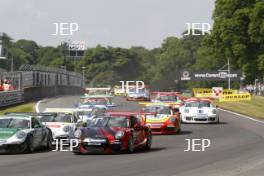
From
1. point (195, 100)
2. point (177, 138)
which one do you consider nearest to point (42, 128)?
point (177, 138)

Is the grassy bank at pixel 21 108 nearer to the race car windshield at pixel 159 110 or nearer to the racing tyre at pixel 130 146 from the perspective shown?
the race car windshield at pixel 159 110

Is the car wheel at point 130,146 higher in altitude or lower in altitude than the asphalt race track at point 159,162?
higher

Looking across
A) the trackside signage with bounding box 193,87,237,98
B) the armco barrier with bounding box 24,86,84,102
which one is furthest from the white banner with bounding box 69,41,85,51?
the trackside signage with bounding box 193,87,237,98

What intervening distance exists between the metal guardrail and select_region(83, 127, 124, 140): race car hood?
24637 mm

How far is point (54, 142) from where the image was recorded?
2361 centimetres

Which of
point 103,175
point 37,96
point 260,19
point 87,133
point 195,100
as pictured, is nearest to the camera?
point 103,175

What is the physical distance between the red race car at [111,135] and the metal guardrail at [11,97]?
2381 cm

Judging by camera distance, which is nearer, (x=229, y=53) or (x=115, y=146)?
(x=115, y=146)

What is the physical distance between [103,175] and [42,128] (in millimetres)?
7700

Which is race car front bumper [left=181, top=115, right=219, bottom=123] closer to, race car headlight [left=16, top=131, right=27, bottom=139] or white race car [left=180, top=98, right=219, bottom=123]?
white race car [left=180, top=98, right=219, bottom=123]

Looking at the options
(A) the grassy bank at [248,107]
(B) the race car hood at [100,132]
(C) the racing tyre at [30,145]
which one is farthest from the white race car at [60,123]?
(A) the grassy bank at [248,107]

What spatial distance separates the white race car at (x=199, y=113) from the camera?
3637cm

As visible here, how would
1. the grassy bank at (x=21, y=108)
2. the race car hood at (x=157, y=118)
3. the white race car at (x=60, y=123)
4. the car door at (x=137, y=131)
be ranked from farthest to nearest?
1. the grassy bank at (x=21, y=108)
2. the race car hood at (x=157, y=118)
3. the white race car at (x=60, y=123)
4. the car door at (x=137, y=131)

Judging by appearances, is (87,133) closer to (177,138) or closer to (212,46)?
(177,138)
